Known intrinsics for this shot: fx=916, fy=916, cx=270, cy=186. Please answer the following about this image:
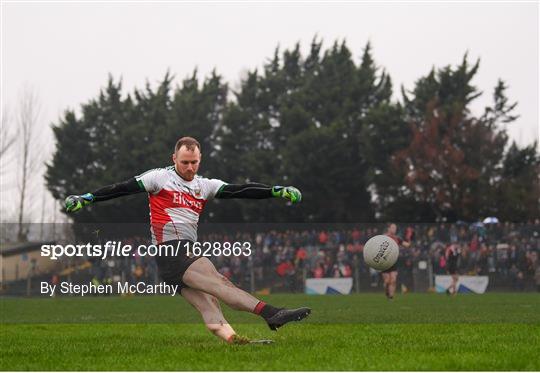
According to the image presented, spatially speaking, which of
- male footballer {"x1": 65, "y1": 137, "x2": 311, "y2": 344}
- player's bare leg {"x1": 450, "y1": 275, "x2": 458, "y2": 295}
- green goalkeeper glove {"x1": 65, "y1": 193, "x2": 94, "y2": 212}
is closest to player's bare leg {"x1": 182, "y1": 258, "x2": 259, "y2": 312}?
male footballer {"x1": 65, "y1": 137, "x2": 311, "y2": 344}

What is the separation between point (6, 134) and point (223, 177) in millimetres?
12920

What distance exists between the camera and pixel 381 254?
45.6 ft

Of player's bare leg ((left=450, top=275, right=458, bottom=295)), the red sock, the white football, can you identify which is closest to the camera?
the red sock

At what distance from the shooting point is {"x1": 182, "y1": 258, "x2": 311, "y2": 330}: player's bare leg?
9266 mm

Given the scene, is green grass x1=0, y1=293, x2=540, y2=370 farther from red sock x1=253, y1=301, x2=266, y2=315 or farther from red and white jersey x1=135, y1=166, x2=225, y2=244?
red and white jersey x1=135, y1=166, x2=225, y2=244

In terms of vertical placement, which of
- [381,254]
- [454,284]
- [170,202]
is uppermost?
[170,202]

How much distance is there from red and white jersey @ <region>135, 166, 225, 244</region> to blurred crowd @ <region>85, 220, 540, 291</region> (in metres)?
15.3

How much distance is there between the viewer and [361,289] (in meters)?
29.3

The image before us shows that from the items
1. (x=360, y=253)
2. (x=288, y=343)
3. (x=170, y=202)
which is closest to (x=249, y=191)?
(x=170, y=202)

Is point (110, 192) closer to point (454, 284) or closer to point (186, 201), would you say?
point (186, 201)

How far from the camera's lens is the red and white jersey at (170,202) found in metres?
9.52

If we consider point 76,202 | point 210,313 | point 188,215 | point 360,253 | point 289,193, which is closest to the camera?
point 76,202

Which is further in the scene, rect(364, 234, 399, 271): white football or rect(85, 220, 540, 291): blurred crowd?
rect(85, 220, 540, 291): blurred crowd

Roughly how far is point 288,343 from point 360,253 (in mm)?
19053
